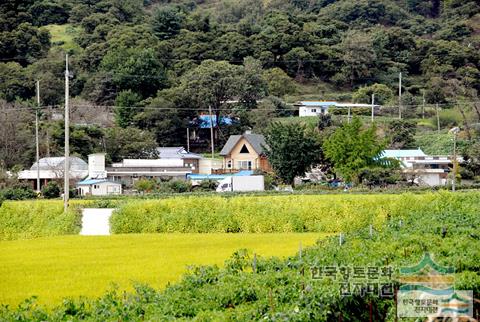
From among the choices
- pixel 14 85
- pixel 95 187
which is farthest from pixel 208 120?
pixel 14 85

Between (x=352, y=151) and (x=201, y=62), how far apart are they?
28085 mm

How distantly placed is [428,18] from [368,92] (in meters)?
36.6

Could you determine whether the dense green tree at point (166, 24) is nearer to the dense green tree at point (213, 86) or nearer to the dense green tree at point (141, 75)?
the dense green tree at point (141, 75)

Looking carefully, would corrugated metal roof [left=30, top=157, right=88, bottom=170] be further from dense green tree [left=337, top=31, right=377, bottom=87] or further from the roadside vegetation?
the roadside vegetation

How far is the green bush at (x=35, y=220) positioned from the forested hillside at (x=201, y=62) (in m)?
25.1

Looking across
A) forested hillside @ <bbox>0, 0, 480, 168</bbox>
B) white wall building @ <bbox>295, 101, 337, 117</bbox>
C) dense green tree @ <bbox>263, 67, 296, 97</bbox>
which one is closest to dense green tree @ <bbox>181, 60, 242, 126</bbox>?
forested hillside @ <bbox>0, 0, 480, 168</bbox>

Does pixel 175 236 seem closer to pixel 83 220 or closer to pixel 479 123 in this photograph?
pixel 83 220

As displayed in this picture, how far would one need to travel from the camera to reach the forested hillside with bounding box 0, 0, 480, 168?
2420 inches

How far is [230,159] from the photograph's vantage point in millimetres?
58156

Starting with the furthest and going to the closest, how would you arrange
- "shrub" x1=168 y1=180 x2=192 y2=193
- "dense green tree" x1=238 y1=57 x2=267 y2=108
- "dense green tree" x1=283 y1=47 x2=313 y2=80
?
"dense green tree" x1=283 y1=47 x2=313 y2=80
"dense green tree" x1=238 y1=57 x2=267 y2=108
"shrub" x1=168 y1=180 x2=192 y2=193

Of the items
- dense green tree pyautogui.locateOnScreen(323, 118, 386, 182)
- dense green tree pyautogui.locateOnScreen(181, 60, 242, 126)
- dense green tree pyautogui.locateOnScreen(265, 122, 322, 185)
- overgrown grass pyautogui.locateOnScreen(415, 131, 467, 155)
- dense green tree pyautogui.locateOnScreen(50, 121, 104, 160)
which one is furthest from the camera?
dense green tree pyautogui.locateOnScreen(181, 60, 242, 126)

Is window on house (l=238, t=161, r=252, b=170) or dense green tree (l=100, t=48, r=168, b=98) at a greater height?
dense green tree (l=100, t=48, r=168, b=98)

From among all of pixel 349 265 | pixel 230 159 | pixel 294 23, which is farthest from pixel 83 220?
pixel 294 23

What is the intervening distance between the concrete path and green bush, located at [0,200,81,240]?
381 mm
